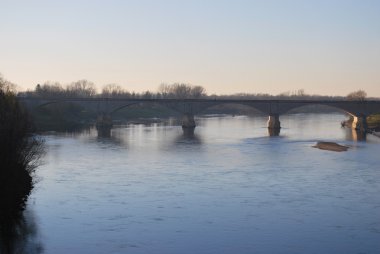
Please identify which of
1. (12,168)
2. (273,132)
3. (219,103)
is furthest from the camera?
(219,103)

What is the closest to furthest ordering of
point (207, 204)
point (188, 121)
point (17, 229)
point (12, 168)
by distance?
1. point (17, 229)
2. point (12, 168)
3. point (207, 204)
4. point (188, 121)

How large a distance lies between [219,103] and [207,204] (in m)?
65.1

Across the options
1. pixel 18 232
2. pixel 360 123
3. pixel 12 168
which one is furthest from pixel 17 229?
pixel 360 123

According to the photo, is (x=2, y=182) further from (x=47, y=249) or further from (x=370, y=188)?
(x=370, y=188)

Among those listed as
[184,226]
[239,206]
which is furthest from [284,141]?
[184,226]

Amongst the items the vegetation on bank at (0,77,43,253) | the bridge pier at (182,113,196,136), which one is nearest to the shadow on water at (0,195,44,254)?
the vegetation on bank at (0,77,43,253)

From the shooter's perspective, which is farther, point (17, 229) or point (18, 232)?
point (17, 229)

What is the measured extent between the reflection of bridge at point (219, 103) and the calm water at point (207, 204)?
39293mm

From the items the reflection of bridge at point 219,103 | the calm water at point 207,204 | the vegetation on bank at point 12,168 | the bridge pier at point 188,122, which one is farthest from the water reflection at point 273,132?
the vegetation on bank at point 12,168

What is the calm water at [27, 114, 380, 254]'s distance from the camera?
19.7 metres

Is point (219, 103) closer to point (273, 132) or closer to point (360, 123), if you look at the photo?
point (273, 132)

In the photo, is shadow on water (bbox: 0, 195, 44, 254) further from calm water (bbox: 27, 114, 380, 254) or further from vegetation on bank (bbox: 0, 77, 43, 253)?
calm water (bbox: 27, 114, 380, 254)

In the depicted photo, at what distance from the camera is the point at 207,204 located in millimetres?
25719

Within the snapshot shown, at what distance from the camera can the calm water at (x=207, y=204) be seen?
19734 millimetres
